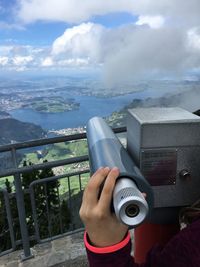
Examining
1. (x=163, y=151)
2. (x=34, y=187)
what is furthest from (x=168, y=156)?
(x=34, y=187)

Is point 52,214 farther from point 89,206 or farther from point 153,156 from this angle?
point 89,206

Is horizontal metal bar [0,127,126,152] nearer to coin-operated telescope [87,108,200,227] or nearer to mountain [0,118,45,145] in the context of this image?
coin-operated telescope [87,108,200,227]

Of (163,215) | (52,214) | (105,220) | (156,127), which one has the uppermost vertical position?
(156,127)

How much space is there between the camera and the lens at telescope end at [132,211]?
2.47ft

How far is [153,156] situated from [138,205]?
0.51m

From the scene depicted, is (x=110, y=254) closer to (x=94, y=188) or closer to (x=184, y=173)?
(x=94, y=188)

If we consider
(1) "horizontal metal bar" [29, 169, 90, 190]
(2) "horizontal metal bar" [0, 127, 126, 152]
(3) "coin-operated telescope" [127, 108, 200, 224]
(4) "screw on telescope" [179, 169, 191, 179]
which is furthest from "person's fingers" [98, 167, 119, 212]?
(1) "horizontal metal bar" [29, 169, 90, 190]

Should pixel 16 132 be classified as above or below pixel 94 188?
below

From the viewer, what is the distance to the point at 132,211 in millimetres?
764

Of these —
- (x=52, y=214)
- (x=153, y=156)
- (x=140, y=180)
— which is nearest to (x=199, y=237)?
(x=140, y=180)

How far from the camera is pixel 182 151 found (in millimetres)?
1273

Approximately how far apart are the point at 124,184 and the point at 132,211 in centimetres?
7

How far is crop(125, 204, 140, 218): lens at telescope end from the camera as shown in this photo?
2.47 ft

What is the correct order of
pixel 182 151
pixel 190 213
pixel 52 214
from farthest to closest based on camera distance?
1. pixel 52 214
2. pixel 182 151
3. pixel 190 213
